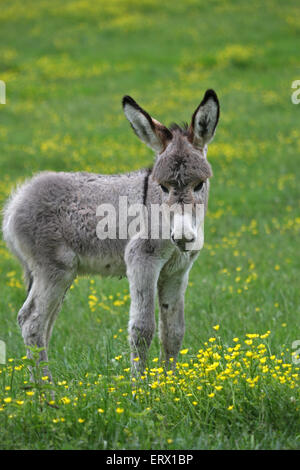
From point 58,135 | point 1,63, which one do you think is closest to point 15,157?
point 58,135

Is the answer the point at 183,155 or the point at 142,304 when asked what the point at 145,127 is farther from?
the point at 142,304

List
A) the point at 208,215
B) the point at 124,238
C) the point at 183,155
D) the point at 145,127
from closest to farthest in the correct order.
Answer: the point at 183,155 → the point at 145,127 → the point at 124,238 → the point at 208,215

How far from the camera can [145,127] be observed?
5.09 m

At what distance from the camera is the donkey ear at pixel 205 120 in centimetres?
488

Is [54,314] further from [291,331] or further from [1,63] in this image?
[1,63]

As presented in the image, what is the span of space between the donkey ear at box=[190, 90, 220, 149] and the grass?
1.63 metres

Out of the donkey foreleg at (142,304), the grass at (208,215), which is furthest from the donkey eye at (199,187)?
the grass at (208,215)

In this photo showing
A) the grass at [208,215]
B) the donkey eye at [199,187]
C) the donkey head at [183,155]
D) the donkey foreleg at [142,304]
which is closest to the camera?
the grass at [208,215]

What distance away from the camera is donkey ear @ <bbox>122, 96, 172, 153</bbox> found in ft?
16.3

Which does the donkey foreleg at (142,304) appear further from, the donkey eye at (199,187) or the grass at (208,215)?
the donkey eye at (199,187)

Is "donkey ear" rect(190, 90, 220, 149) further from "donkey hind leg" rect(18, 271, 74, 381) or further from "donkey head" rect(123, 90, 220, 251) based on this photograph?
"donkey hind leg" rect(18, 271, 74, 381)

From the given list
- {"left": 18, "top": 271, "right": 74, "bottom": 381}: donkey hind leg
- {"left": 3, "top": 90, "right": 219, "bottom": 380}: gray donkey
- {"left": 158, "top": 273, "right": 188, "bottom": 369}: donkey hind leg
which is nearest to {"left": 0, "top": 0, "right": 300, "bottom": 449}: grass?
{"left": 158, "top": 273, "right": 188, "bottom": 369}: donkey hind leg

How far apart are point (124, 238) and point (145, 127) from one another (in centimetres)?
102

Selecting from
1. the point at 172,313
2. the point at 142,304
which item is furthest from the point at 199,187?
the point at 172,313
